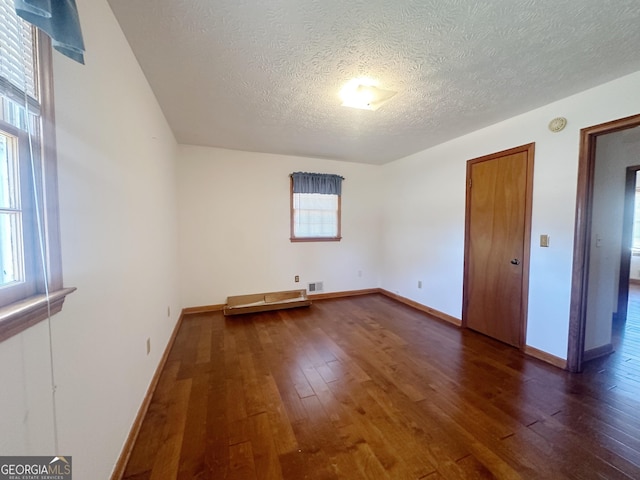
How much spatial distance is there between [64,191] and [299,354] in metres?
2.25

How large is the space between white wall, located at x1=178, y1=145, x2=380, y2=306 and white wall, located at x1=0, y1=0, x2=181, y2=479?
1.77 metres

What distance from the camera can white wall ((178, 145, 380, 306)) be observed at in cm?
375

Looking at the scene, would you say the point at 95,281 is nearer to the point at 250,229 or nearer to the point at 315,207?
the point at 250,229

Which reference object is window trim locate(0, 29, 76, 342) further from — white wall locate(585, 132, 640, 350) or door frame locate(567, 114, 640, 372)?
white wall locate(585, 132, 640, 350)

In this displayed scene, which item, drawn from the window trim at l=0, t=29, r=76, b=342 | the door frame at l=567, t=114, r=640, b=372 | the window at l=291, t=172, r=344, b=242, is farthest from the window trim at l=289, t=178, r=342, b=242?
the window trim at l=0, t=29, r=76, b=342

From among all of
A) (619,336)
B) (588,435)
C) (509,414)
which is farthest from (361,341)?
(619,336)

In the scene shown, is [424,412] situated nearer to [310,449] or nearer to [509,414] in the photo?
[509,414]

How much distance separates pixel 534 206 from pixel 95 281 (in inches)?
139

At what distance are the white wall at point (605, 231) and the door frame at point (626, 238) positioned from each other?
0.78 meters

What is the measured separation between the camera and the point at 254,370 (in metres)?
2.31

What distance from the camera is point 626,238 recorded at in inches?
128

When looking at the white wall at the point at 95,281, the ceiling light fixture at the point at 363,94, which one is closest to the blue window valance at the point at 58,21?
the white wall at the point at 95,281

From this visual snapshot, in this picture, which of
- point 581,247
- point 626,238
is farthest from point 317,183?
point 626,238

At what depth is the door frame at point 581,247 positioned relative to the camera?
219cm
